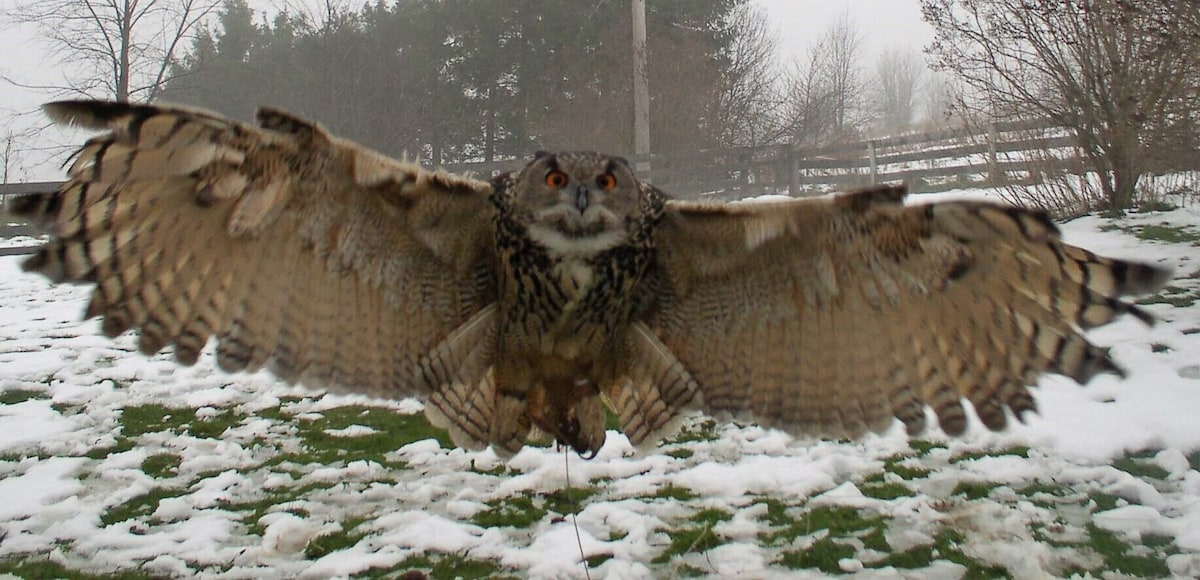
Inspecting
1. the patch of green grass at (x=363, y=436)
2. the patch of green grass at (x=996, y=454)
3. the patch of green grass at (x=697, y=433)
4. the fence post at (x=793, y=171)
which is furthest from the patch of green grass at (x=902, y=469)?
the fence post at (x=793, y=171)

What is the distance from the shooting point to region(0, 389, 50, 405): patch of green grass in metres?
6.02

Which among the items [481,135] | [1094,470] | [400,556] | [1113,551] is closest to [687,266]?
[400,556]

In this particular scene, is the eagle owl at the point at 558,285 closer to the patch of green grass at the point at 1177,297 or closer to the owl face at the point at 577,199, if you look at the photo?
the owl face at the point at 577,199

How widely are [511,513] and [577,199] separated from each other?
198 cm

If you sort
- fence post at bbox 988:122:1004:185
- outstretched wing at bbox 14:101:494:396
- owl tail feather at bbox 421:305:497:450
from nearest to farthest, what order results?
outstretched wing at bbox 14:101:494:396
owl tail feather at bbox 421:305:497:450
fence post at bbox 988:122:1004:185

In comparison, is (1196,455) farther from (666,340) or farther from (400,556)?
(400,556)

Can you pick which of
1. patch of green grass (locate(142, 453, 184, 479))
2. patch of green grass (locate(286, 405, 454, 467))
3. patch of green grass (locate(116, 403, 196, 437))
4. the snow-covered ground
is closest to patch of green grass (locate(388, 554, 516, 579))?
the snow-covered ground

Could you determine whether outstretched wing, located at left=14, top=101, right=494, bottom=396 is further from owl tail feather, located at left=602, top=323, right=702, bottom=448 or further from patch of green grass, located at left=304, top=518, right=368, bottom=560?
patch of green grass, located at left=304, top=518, right=368, bottom=560

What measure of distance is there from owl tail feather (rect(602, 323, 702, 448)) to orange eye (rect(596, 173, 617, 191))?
608 mm

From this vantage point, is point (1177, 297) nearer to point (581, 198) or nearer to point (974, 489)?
point (974, 489)

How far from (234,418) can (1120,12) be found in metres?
7.65

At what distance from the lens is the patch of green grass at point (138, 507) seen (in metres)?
4.07

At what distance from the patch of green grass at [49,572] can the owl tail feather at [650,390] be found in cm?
200

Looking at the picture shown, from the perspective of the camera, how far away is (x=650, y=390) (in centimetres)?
316
